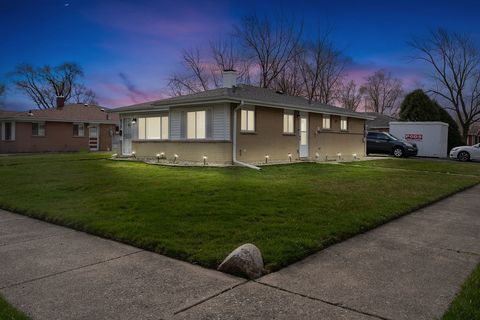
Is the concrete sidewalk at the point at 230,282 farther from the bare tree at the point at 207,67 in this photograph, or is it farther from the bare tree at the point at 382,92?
the bare tree at the point at 382,92

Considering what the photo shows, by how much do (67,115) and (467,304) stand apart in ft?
115

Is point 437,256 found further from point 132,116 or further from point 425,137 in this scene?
point 425,137

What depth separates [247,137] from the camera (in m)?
17.9

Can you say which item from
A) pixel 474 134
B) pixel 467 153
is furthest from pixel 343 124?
pixel 474 134

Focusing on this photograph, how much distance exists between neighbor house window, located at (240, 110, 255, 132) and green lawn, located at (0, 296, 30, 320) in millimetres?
14395

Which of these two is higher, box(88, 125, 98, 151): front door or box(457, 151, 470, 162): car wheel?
box(88, 125, 98, 151): front door

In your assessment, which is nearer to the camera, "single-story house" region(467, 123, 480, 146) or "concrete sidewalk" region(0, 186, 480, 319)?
"concrete sidewalk" region(0, 186, 480, 319)

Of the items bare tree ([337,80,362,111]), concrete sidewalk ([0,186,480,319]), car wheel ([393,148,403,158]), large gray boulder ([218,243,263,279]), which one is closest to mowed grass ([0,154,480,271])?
large gray boulder ([218,243,263,279])

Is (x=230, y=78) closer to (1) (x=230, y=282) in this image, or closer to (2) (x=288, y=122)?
(2) (x=288, y=122)

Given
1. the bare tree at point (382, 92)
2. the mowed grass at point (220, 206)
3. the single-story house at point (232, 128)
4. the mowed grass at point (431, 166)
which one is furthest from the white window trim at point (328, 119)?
the bare tree at point (382, 92)

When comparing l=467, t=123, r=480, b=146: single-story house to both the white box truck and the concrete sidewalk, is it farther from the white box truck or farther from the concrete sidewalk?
the concrete sidewalk

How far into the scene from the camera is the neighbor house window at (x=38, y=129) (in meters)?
32.7

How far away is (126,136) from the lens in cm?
2352

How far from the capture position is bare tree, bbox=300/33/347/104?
43219mm
